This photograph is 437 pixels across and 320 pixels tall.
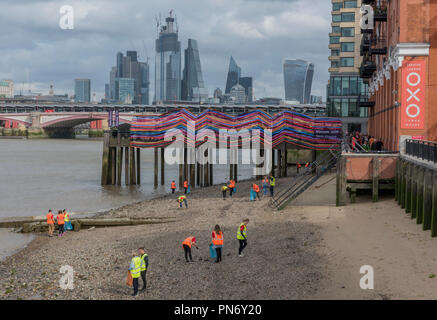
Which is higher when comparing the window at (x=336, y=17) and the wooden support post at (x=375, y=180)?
the window at (x=336, y=17)

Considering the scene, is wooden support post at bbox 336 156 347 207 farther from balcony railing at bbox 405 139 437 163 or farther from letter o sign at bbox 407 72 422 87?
letter o sign at bbox 407 72 422 87

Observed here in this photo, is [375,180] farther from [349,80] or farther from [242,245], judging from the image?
[349,80]

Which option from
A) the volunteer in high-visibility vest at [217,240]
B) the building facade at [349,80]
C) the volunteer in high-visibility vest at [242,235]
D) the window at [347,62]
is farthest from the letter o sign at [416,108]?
the window at [347,62]

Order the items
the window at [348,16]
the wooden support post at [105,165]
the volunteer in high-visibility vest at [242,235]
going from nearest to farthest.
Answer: the volunteer in high-visibility vest at [242,235] < the wooden support post at [105,165] < the window at [348,16]

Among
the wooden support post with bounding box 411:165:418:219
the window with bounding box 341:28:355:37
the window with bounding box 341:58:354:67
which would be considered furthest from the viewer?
the window with bounding box 341:28:355:37

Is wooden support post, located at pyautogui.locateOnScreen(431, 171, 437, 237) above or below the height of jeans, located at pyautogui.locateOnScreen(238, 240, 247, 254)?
above

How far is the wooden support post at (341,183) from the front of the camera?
25.0 metres

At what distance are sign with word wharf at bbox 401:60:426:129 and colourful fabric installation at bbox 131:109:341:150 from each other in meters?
13.3

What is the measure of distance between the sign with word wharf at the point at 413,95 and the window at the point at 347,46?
4708 centimetres

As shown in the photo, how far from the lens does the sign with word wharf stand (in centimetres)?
2642

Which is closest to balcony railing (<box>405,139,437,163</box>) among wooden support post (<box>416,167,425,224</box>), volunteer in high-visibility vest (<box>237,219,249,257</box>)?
wooden support post (<box>416,167,425,224</box>)

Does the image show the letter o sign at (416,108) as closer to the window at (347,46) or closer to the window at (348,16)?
the window at (347,46)
